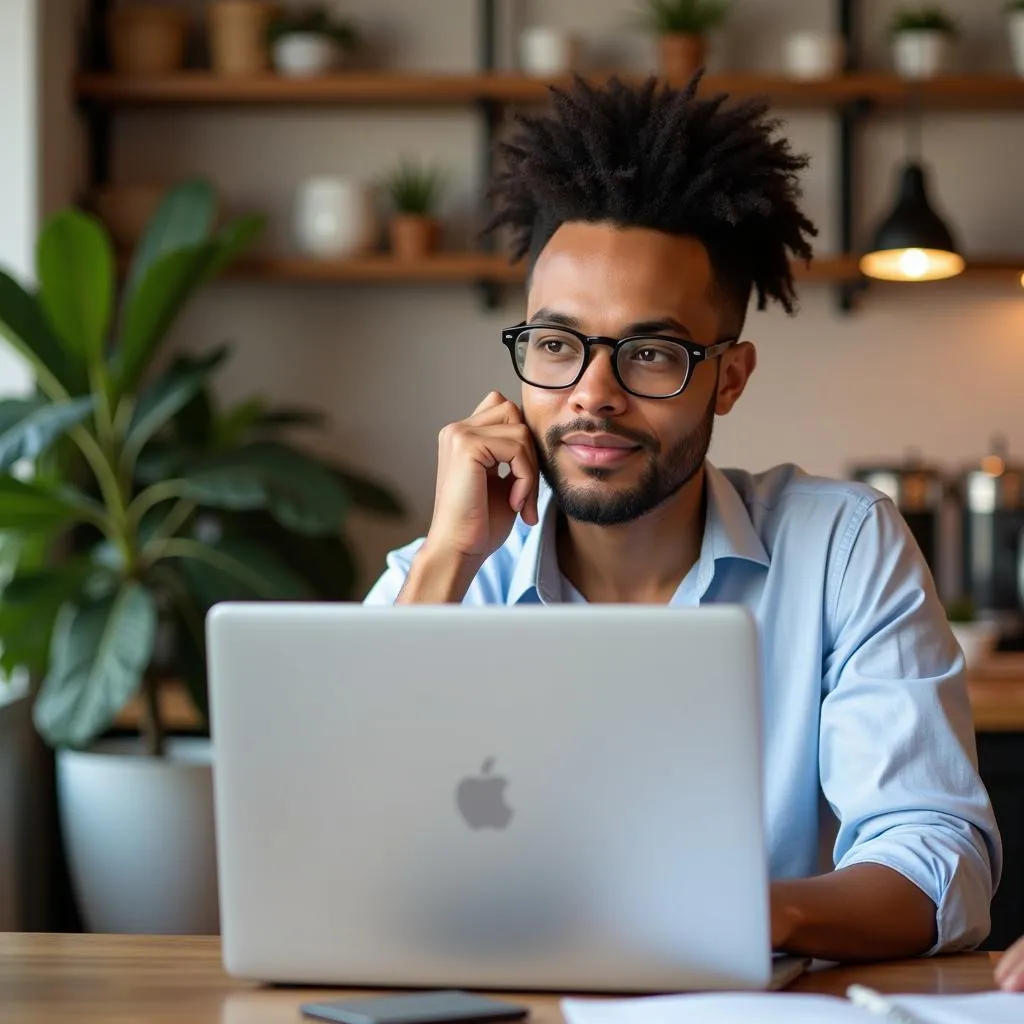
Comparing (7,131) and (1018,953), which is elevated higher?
(7,131)

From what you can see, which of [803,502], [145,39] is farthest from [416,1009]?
[145,39]

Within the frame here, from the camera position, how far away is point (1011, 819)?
2.66m

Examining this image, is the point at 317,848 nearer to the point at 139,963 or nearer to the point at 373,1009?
the point at 373,1009

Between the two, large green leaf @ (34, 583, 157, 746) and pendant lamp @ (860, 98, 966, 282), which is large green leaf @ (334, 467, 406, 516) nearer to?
large green leaf @ (34, 583, 157, 746)

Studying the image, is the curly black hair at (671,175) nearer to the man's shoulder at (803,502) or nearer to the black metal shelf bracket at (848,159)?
the man's shoulder at (803,502)

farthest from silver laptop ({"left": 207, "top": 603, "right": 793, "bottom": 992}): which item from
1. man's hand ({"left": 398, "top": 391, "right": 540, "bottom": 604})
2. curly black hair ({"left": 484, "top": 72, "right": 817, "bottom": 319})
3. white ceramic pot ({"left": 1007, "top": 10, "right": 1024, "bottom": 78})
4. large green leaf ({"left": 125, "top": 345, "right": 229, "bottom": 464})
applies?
white ceramic pot ({"left": 1007, "top": 10, "right": 1024, "bottom": 78})

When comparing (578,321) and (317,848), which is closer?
(317,848)

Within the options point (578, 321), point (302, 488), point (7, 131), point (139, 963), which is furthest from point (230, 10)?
point (139, 963)

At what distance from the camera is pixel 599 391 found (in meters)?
1.51

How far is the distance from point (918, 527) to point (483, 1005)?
240cm

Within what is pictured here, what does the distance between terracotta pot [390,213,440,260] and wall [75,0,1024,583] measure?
15cm

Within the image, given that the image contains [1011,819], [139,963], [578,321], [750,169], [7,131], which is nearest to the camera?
[139,963]

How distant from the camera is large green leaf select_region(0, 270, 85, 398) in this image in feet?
9.18

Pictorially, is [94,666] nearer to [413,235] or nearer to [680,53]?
[413,235]
